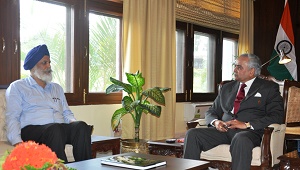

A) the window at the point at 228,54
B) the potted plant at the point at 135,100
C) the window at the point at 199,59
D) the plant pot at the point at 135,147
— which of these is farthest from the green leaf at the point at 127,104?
the window at the point at 228,54

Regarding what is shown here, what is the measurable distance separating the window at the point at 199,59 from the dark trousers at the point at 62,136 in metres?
2.60

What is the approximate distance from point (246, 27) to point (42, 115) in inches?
179

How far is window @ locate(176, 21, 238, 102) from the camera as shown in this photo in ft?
19.3

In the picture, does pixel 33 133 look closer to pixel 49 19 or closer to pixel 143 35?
pixel 49 19

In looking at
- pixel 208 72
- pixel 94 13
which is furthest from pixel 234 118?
pixel 208 72

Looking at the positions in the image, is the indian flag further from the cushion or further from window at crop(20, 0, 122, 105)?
the cushion

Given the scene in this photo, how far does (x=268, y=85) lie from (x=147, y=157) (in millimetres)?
1419

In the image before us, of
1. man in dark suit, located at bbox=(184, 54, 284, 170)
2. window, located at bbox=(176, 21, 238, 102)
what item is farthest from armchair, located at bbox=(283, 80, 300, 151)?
window, located at bbox=(176, 21, 238, 102)

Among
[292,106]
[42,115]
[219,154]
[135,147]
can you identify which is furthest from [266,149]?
[42,115]

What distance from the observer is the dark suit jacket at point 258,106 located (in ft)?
11.2

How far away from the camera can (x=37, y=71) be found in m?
3.45

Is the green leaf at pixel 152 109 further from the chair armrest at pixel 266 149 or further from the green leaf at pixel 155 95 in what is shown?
the chair armrest at pixel 266 149

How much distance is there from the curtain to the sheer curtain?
1.90 meters

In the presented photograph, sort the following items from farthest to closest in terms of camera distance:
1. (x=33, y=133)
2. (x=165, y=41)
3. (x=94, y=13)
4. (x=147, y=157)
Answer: (x=165, y=41), (x=94, y=13), (x=33, y=133), (x=147, y=157)
